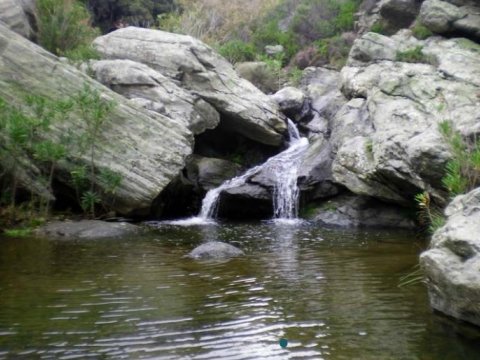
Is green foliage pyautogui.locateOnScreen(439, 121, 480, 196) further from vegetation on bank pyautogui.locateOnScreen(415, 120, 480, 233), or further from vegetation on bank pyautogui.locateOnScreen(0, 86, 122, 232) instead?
vegetation on bank pyautogui.locateOnScreen(0, 86, 122, 232)

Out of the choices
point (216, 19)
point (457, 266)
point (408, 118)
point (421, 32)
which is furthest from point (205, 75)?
point (216, 19)

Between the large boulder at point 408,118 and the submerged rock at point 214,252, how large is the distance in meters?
4.83

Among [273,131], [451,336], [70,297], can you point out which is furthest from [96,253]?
[273,131]

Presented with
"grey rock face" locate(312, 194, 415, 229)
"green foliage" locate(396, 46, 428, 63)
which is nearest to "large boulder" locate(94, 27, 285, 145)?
"grey rock face" locate(312, 194, 415, 229)

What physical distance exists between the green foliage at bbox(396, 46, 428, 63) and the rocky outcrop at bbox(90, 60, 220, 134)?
7164mm

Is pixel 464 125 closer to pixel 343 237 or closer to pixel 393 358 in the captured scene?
pixel 343 237

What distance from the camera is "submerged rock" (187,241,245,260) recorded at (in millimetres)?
10820

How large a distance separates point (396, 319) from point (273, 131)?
14123 mm

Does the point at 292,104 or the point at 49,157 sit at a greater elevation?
the point at 292,104

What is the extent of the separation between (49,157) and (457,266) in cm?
1111

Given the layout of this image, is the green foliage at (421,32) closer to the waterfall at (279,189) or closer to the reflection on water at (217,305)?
the waterfall at (279,189)

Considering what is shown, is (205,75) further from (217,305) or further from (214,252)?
(217,305)

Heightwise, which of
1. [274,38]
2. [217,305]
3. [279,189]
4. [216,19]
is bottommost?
[217,305]

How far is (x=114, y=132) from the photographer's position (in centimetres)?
1627
